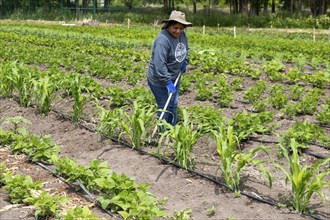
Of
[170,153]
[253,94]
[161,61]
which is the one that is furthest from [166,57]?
[253,94]

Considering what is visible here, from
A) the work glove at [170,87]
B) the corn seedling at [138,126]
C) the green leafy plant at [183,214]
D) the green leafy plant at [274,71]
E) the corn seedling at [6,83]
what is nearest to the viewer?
the green leafy plant at [183,214]

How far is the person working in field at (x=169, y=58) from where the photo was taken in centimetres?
579

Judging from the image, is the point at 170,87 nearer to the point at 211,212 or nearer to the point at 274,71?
the point at 211,212

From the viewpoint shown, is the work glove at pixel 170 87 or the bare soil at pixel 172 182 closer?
the bare soil at pixel 172 182

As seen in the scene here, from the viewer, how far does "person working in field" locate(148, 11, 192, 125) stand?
579 cm

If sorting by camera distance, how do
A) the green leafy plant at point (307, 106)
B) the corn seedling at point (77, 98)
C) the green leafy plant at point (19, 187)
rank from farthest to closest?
the green leafy plant at point (307, 106), the corn seedling at point (77, 98), the green leafy plant at point (19, 187)

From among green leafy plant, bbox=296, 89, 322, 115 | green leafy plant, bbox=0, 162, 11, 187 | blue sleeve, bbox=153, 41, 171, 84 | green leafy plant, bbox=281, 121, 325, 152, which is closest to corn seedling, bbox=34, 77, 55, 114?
blue sleeve, bbox=153, 41, 171, 84

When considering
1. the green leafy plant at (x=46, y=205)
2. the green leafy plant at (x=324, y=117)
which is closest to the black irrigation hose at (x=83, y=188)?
the green leafy plant at (x=46, y=205)

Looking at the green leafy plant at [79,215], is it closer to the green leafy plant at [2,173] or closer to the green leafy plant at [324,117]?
the green leafy plant at [2,173]

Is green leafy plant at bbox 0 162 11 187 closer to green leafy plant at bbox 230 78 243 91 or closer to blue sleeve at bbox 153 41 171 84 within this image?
blue sleeve at bbox 153 41 171 84

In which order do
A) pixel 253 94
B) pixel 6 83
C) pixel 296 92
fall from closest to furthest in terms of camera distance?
pixel 6 83, pixel 253 94, pixel 296 92

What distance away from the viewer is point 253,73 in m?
10.2

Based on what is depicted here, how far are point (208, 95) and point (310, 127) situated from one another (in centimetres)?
271

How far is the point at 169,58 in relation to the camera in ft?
19.9
